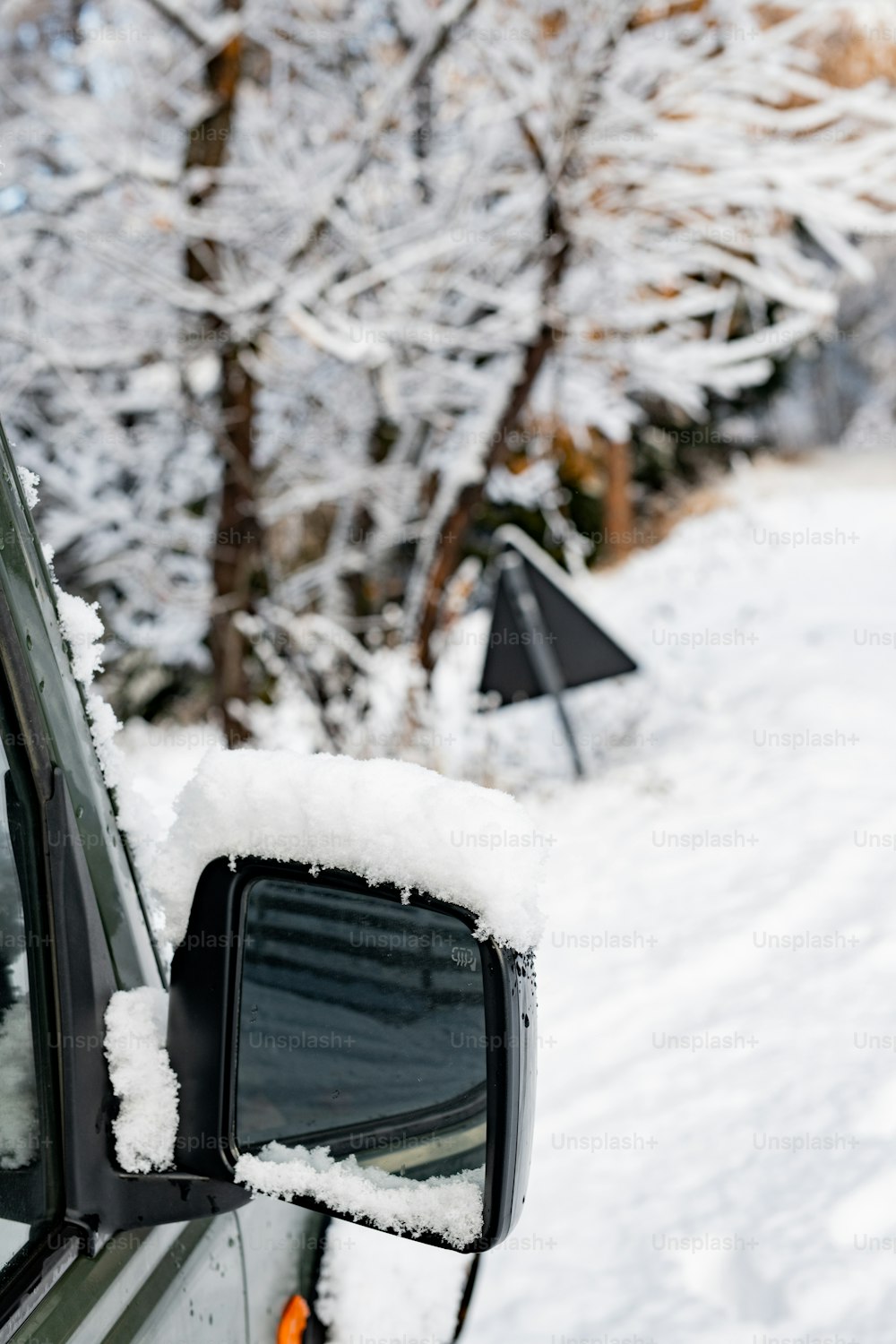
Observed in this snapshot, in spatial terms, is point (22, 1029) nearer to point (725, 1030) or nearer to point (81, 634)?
point (81, 634)

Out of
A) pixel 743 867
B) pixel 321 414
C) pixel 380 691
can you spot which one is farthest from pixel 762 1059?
pixel 321 414

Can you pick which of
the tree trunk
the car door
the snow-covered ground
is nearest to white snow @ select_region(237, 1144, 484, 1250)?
the car door

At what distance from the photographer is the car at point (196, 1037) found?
0.95 metres

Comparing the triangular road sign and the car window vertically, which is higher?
the car window

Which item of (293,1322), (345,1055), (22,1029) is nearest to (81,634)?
(22,1029)

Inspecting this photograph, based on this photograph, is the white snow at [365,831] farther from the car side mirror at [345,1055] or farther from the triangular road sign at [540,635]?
the triangular road sign at [540,635]

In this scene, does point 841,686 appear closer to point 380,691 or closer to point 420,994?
point 380,691

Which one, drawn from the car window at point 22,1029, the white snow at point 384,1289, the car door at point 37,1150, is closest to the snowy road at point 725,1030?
the white snow at point 384,1289

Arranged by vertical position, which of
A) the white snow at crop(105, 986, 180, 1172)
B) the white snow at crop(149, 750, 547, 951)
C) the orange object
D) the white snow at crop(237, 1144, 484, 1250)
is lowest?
the orange object

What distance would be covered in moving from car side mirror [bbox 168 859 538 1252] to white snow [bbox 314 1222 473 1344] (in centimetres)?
48

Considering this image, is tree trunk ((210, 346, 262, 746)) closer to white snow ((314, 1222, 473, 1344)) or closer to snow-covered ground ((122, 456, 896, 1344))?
snow-covered ground ((122, 456, 896, 1344))

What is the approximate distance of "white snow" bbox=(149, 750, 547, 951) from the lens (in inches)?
34.5

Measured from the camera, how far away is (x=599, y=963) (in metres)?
3.80

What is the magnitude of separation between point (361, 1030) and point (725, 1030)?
7.95 ft
